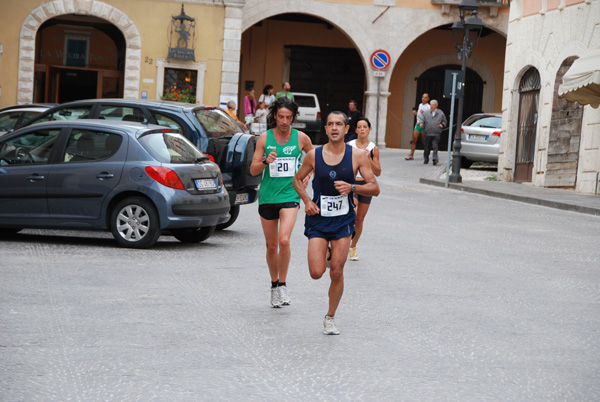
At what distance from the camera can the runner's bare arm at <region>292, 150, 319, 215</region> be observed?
23.7ft

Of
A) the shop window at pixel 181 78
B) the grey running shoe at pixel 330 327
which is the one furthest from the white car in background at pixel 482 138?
the grey running shoe at pixel 330 327

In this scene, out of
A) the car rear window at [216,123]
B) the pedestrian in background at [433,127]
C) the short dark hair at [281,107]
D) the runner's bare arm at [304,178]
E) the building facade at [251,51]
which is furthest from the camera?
the building facade at [251,51]

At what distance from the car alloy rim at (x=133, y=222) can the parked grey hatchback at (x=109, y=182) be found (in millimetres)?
11

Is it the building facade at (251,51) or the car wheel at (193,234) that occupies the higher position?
the building facade at (251,51)

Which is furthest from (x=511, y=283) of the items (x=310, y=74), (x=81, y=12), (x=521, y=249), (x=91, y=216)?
(x=310, y=74)

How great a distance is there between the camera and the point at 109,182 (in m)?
11.6

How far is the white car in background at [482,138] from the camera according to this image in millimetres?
30344

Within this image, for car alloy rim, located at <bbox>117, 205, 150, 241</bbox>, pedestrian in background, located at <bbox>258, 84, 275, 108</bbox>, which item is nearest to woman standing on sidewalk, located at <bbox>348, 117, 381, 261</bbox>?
car alloy rim, located at <bbox>117, 205, 150, 241</bbox>

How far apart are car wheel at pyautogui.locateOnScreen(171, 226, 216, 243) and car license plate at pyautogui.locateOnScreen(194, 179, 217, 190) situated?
643mm

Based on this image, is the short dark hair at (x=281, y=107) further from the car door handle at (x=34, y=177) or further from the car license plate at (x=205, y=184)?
the car door handle at (x=34, y=177)

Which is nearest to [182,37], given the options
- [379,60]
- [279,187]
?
[379,60]

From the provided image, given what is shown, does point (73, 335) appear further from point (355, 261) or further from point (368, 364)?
point (355, 261)

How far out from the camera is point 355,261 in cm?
1127

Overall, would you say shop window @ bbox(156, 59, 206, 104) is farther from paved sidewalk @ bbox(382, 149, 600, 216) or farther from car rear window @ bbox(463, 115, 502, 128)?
car rear window @ bbox(463, 115, 502, 128)
